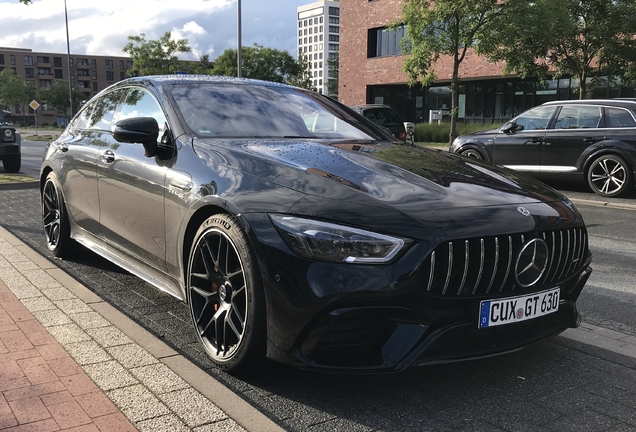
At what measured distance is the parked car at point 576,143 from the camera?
10656mm

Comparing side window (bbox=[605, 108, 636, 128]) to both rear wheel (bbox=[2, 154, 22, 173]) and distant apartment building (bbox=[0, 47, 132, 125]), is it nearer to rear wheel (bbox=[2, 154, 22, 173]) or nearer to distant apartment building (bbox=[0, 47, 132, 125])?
rear wheel (bbox=[2, 154, 22, 173])

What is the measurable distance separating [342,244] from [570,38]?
2193 centimetres

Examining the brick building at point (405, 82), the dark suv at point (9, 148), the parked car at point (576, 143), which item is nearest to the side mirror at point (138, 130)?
the parked car at point (576, 143)

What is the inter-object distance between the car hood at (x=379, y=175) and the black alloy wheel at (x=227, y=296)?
1.20ft

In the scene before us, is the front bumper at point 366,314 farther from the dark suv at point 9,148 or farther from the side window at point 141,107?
the dark suv at point 9,148

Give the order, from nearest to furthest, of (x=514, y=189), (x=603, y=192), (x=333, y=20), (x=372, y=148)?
(x=514, y=189) < (x=372, y=148) < (x=603, y=192) < (x=333, y=20)

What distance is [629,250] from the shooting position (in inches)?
257

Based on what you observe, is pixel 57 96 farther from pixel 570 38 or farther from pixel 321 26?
pixel 321 26

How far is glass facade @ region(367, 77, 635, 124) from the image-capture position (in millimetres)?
34366

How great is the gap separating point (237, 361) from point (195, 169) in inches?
42.8

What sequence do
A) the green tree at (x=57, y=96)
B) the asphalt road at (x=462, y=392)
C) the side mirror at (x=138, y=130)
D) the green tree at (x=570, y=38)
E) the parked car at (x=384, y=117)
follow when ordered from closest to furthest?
1. the asphalt road at (x=462, y=392)
2. the side mirror at (x=138, y=130)
3. the parked car at (x=384, y=117)
4. the green tree at (x=570, y=38)
5. the green tree at (x=57, y=96)

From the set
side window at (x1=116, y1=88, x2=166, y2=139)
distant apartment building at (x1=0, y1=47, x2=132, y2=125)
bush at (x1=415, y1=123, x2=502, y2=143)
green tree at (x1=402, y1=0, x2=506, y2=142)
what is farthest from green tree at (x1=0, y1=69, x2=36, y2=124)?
side window at (x1=116, y1=88, x2=166, y2=139)

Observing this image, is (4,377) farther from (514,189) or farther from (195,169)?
(514,189)

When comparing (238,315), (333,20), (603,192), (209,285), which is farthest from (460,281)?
(333,20)
